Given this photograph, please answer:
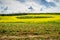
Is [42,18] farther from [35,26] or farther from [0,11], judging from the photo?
[0,11]

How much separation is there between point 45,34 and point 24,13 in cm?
42

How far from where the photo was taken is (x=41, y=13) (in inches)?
78.6

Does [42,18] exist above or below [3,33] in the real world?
above

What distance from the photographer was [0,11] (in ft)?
6.57

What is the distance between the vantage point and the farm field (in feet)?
6.13

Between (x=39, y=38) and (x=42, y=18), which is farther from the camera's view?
(x=42, y=18)

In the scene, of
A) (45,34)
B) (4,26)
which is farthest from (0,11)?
(45,34)

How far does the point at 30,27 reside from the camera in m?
1.92

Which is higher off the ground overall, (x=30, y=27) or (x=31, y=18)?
(x=31, y=18)

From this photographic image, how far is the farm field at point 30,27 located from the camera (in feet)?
6.13

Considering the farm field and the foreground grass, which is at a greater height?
the foreground grass

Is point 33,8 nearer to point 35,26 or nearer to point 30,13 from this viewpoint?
point 30,13

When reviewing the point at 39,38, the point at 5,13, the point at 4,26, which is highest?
the point at 5,13

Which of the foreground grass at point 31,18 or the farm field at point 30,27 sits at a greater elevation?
the foreground grass at point 31,18
